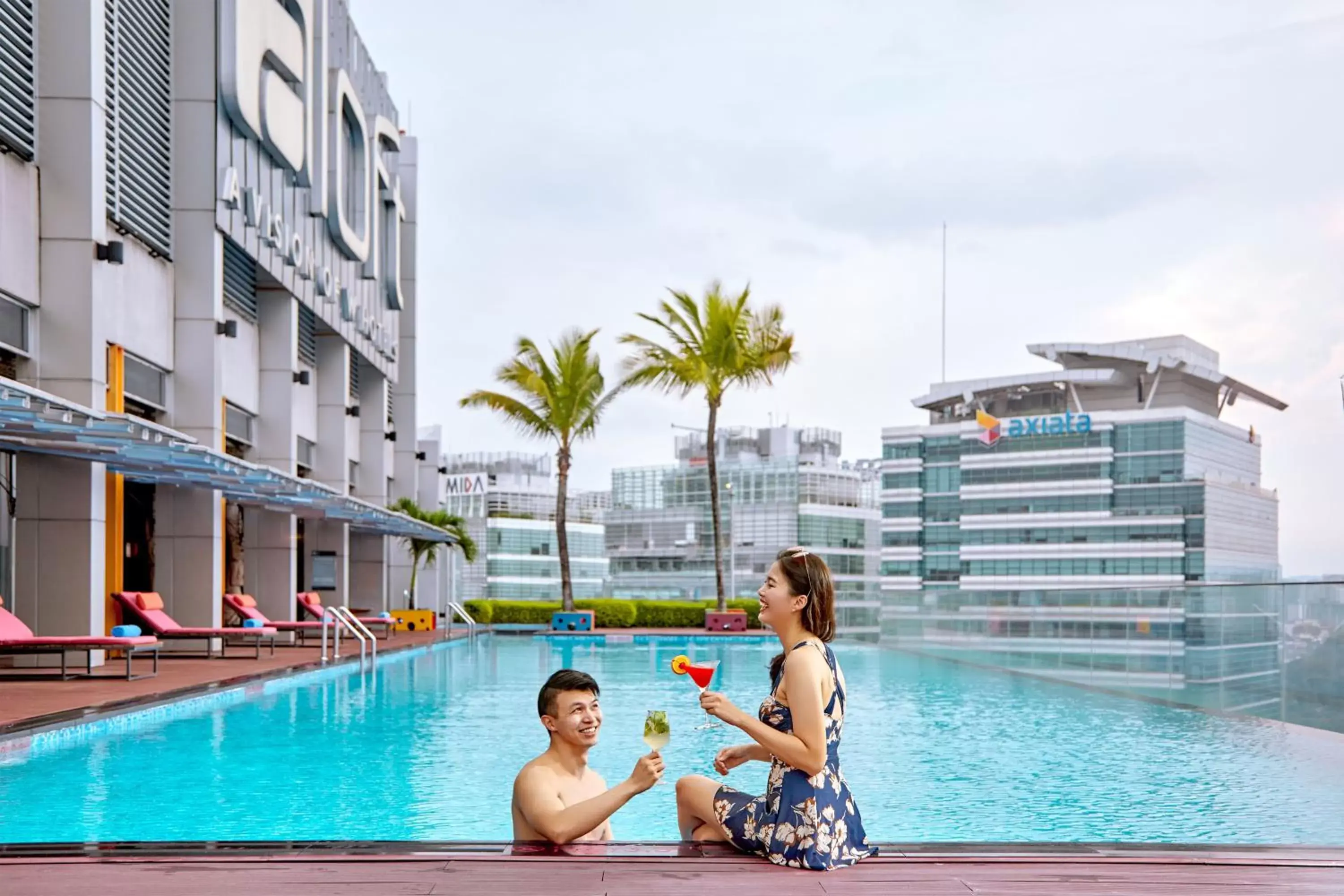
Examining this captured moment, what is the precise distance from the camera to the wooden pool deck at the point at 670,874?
384cm

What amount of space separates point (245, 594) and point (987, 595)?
1166 centimetres

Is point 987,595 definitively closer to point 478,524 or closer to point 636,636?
point 636,636

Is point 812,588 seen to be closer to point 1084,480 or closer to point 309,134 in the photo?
point 309,134

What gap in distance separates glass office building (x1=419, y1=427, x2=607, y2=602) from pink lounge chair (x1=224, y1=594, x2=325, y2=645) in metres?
55.0

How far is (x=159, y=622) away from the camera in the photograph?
16.3 metres

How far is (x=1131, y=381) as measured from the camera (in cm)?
12375

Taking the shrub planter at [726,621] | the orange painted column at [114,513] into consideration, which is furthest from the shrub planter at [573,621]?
the orange painted column at [114,513]

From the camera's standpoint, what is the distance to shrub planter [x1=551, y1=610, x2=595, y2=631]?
31109 mm

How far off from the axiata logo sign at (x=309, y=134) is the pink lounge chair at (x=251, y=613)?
5485mm

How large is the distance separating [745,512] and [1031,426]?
2632cm

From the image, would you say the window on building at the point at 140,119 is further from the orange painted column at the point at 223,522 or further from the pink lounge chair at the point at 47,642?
the pink lounge chair at the point at 47,642

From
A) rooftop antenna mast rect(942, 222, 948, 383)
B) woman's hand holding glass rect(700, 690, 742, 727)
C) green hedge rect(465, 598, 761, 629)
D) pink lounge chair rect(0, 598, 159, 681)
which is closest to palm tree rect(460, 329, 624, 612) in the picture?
green hedge rect(465, 598, 761, 629)

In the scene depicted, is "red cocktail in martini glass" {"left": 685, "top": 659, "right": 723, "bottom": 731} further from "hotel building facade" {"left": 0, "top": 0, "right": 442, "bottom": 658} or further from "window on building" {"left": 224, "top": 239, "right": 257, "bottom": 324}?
"window on building" {"left": 224, "top": 239, "right": 257, "bottom": 324}


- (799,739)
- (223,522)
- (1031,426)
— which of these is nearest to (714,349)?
(223,522)
